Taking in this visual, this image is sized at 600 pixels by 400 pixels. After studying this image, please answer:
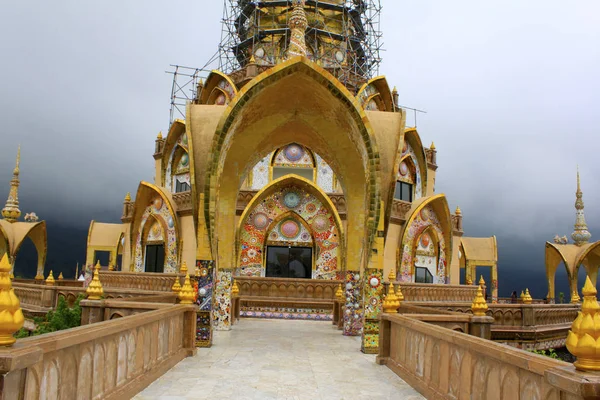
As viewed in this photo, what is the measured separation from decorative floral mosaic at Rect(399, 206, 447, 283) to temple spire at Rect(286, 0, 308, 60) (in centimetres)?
1417

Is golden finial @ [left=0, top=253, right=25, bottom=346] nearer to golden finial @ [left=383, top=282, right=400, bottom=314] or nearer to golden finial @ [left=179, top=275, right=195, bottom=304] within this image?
golden finial @ [left=179, top=275, right=195, bottom=304]

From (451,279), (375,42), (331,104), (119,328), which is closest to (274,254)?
(451,279)

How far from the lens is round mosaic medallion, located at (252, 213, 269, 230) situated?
80.0 ft

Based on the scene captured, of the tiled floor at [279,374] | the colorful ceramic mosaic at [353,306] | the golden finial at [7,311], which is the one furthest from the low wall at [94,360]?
the colorful ceramic mosaic at [353,306]

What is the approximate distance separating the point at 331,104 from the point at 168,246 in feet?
49.3

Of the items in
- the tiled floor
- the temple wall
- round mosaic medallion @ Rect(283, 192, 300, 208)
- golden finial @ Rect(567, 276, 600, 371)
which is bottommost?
the tiled floor

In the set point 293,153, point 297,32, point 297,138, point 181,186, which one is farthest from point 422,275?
point 297,32

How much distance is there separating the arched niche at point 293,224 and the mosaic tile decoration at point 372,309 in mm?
11819

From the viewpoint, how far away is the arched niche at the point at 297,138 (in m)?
11.7

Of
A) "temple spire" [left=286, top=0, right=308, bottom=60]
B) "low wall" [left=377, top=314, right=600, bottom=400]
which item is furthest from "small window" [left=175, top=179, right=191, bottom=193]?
"low wall" [left=377, top=314, right=600, bottom=400]

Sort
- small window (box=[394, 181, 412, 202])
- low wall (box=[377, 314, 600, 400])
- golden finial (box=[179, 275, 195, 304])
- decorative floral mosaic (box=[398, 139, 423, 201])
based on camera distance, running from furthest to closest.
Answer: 1. decorative floral mosaic (box=[398, 139, 423, 201])
2. small window (box=[394, 181, 412, 202])
3. golden finial (box=[179, 275, 195, 304])
4. low wall (box=[377, 314, 600, 400])

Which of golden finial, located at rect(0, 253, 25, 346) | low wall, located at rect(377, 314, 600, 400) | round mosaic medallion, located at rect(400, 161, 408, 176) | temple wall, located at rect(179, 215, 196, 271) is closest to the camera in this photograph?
golden finial, located at rect(0, 253, 25, 346)

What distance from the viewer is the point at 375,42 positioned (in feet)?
107

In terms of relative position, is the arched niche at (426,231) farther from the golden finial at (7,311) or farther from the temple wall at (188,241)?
the golden finial at (7,311)
